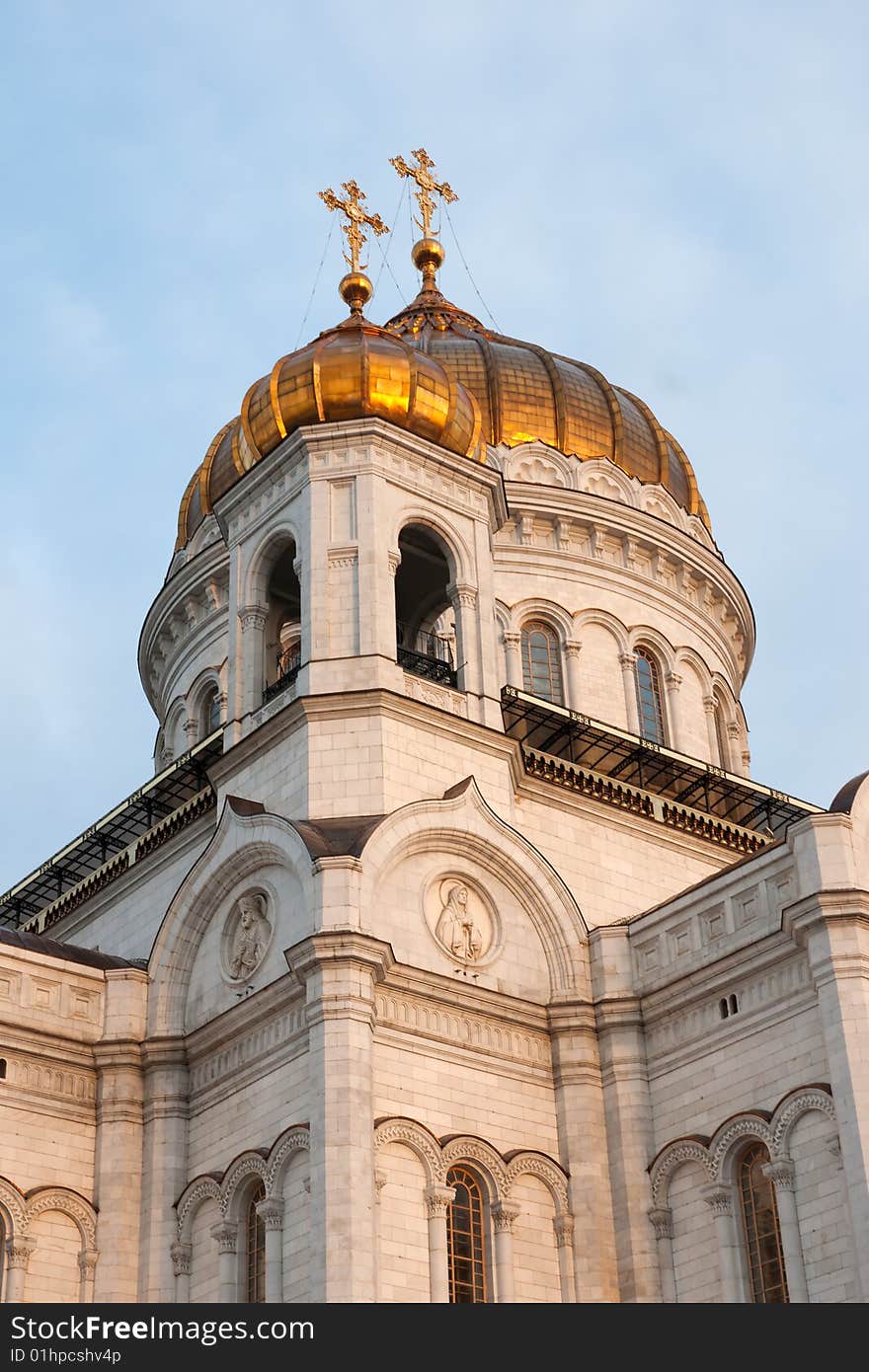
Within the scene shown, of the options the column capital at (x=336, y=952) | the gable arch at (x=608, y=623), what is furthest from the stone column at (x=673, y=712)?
the column capital at (x=336, y=952)

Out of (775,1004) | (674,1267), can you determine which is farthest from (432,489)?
(674,1267)

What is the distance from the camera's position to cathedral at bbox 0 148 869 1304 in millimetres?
22906

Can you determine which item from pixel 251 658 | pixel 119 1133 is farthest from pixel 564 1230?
pixel 251 658

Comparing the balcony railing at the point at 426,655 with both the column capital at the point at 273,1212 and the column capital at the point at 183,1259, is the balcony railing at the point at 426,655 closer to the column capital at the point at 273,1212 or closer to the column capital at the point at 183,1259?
the column capital at the point at 273,1212

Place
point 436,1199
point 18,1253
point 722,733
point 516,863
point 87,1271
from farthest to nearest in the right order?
point 722,733 → point 516,863 → point 87,1271 → point 18,1253 → point 436,1199

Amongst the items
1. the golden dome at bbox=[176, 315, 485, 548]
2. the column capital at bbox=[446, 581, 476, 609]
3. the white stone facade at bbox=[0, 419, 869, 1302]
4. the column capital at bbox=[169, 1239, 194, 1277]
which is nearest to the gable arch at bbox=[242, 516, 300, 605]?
the white stone facade at bbox=[0, 419, 869, 1302]

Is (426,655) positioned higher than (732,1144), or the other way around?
(426,655)

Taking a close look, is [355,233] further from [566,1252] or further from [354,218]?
[566,1252]

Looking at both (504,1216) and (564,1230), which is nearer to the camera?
(504,1216)

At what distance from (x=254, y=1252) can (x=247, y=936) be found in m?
4.07

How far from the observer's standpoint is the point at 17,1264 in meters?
24.2

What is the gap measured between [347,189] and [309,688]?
408 inches

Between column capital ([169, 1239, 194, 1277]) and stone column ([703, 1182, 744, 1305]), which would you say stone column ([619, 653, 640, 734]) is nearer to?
stone column ([703, 1182, 744, 1305])
